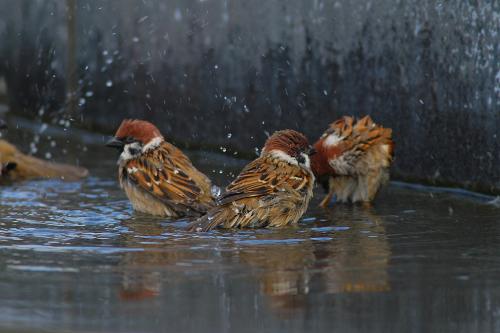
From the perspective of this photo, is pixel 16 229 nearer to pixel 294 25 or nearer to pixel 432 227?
pixel 432 227

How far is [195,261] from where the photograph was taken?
6395 millimetres

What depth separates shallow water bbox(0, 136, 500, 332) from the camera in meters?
5.11

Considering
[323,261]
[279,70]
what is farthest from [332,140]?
[323,261]

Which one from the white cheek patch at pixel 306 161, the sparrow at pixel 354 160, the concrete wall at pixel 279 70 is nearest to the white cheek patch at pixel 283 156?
the white cheek patch at pixel 306 161

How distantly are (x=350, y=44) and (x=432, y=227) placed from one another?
2.67 meters

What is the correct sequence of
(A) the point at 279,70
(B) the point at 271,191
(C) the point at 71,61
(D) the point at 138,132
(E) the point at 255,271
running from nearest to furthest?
(E) the point at 255,271
(B) the point at 271,191
(D) the point at 138,132
(A) the point at 279,70
(C) the point at 71,61

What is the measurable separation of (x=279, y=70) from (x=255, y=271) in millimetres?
4596

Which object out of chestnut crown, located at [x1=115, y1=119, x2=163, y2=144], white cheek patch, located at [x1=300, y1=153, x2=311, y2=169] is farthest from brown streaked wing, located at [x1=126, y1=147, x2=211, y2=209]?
white cheek patch, located at [x1=300, y1=153, x2=311, y2=169]

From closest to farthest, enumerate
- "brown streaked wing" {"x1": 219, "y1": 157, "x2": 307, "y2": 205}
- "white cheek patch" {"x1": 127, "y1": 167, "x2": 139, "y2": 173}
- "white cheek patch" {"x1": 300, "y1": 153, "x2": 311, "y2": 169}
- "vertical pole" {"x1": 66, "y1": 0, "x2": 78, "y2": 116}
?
1. "brown streaked wing" {"x1": 219, "y1": 157, "x2": 307, "y2": 205}
2. "white cheek patch" {"x1": 300, "y1": 153, "x2": 311, "y2": 169}
3. "white cheek patch" {"x1": 127, "y1": 167, "x2": 139, "y2": 173}
4. "vertical pole" {"x1": 66, "y1": 0, "x2": 78, "y2": 116}

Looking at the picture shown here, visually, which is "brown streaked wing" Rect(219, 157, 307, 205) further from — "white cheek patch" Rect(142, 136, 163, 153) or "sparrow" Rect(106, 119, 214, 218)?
"white cheek patch" Rect(142, 136, 163, 153)

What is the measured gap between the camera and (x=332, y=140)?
8.92 meters

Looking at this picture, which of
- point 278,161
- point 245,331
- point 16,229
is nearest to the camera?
point 245,331

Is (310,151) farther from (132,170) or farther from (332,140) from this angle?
(132,170)

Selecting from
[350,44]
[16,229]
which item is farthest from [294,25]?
[16,229]
